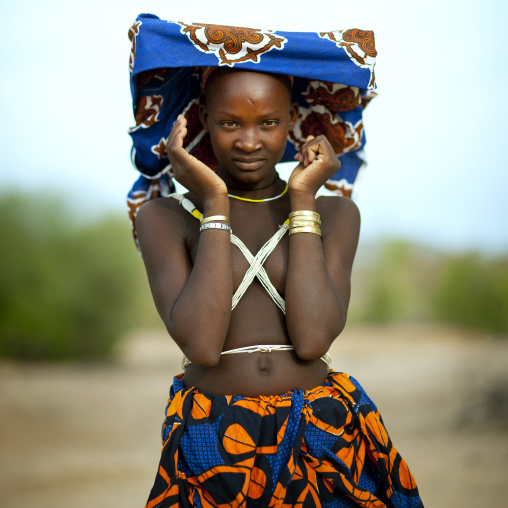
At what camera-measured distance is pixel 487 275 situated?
25.2ft

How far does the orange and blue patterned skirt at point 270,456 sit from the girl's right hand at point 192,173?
1.93 ft

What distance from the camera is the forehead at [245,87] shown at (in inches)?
73.2

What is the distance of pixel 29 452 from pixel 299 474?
14.4ft

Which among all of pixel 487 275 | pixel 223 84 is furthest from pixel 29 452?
pixel 487 275

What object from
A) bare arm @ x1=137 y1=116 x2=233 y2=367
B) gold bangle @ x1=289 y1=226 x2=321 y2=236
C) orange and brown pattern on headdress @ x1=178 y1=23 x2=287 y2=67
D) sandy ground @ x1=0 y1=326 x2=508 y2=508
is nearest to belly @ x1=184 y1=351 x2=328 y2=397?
bare arm @ x1=137 y1=116 x2=233 y2=367

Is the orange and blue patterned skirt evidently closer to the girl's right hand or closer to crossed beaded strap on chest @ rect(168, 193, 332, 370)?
crossed beaded strap on chest @ rect(168, 193, 332, 370)

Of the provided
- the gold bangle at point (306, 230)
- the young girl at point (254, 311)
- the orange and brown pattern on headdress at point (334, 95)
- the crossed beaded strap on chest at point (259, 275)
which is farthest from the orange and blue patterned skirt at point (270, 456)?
the orange and brown pattern on headdress at point (334, 95)

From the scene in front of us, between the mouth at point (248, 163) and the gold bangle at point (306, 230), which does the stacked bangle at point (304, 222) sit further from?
the mouth at point (248, 163)

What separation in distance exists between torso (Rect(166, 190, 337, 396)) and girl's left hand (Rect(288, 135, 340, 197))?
170mm

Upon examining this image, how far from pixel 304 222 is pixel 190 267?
370 mm

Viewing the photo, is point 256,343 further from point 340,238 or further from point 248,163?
point 248,163

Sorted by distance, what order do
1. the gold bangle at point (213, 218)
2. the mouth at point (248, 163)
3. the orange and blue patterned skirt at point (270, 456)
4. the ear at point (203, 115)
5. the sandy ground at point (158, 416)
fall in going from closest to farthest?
1. the orange and blue patterned skirt at point (270, 456)
2. the gold bangle at point (213, 218)
3. the mouth at point (248, 163)
4. the ear at point (203, 115)
5. the sandy ground at point (158, 416)

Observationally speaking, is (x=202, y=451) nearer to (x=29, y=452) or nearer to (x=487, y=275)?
(x=29, y=452)

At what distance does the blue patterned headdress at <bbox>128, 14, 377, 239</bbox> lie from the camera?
6.17 feet
